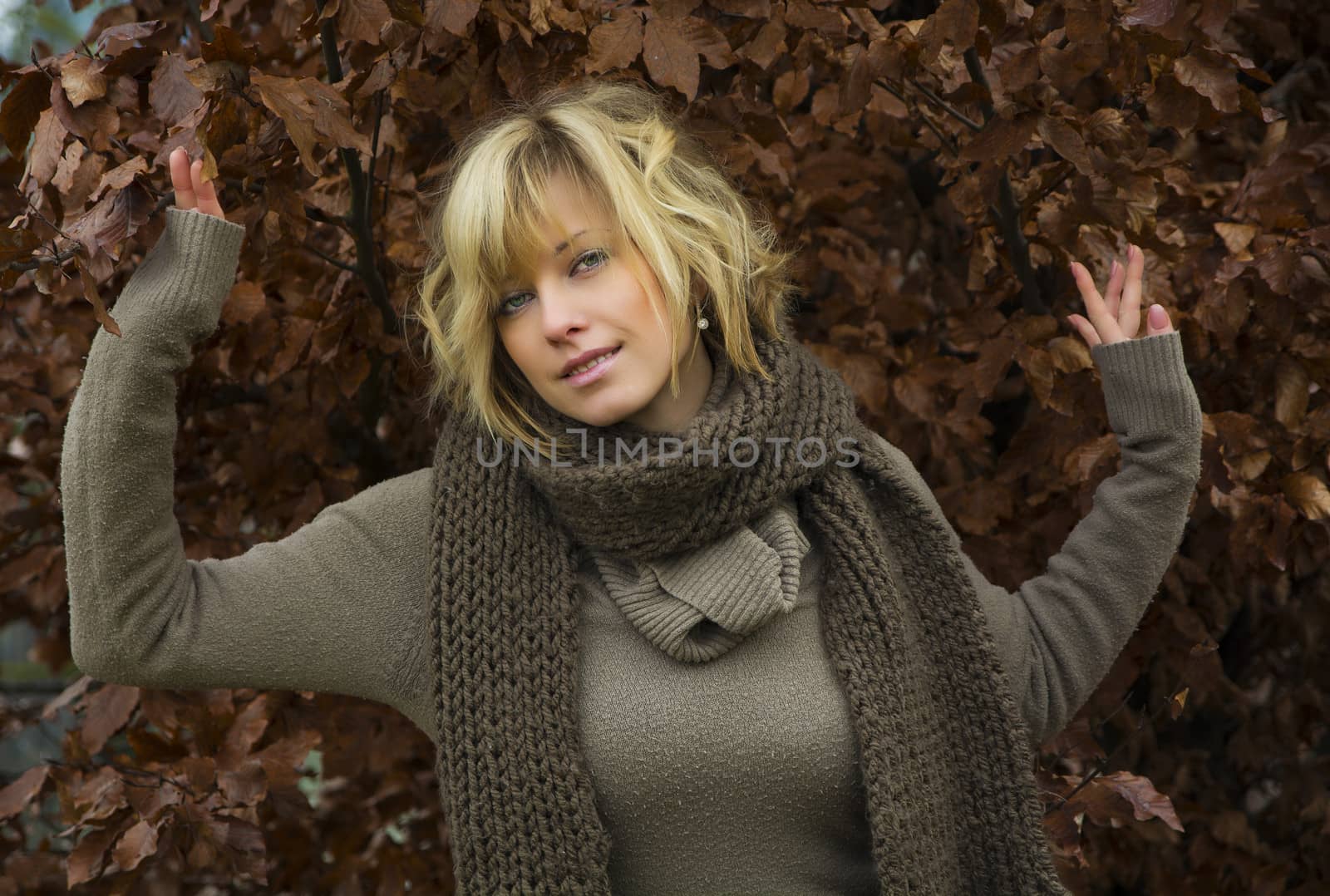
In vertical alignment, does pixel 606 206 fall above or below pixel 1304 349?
above

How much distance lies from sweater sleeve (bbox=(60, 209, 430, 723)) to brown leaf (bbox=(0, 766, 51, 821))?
724mm

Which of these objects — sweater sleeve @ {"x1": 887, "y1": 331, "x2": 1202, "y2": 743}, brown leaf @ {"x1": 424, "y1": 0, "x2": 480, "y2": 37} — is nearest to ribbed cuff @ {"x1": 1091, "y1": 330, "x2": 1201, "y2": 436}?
sweater sleeve @ {"x1": 887, "y1": 331, "x2": 1202, "y2": 743}

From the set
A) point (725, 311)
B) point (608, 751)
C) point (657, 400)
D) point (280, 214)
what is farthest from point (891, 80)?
point (608, 751)

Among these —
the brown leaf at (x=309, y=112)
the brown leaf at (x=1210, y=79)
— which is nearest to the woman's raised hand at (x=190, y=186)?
the brown leaf at (x=309, y=112)

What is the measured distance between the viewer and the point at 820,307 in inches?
89.7

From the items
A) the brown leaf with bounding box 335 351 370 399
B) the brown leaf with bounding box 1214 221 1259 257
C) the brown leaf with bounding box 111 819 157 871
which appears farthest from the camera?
the brown leaf with bounding box 335 351 370 399

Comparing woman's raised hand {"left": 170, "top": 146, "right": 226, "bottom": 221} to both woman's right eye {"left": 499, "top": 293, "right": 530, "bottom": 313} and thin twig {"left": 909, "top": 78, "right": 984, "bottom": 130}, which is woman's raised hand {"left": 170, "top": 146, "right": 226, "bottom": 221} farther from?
thin twig {"left": 909, "top": 78, "right": 984, "bottom": 130}

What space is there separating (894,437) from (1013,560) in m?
0.30

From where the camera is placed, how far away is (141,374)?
1.34 meters

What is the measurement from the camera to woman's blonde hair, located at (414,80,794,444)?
1.58 metres

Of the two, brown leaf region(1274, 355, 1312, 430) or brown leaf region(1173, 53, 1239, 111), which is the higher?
brown leaf region(1173, 53, 1239, 111)

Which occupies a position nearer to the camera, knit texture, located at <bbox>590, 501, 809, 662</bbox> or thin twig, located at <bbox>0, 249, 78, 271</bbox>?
thin twig, located at <bbox>0, 249, 78, 271</bbox>

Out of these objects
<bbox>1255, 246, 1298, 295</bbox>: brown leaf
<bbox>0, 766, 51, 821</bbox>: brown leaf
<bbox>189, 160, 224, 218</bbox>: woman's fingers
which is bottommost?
<bbox>0, 766, 51, 821</bbox>: brown leaf

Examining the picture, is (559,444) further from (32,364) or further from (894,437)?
(32,364)
